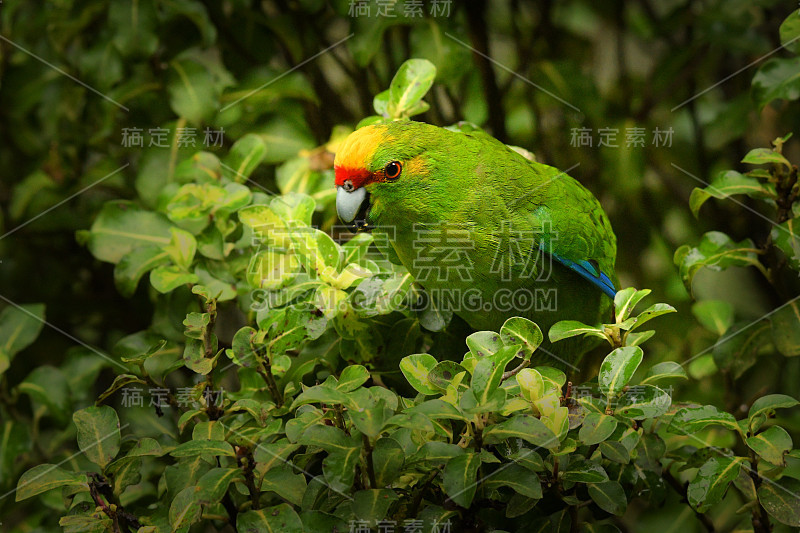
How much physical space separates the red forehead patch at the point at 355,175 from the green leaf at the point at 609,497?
0.51 meters

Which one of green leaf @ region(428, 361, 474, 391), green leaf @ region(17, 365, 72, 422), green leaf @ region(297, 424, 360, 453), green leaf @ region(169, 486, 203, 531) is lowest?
green leaf @ region(17, 365, 72, 422)

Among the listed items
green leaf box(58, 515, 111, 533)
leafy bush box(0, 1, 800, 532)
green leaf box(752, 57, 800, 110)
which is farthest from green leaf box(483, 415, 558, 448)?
green leaf box(752, 57, 800, 110)

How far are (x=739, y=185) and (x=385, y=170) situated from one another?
58cm

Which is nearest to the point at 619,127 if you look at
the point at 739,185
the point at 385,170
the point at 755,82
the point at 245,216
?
the point at 755,82

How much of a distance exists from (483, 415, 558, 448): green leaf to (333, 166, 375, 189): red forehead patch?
41cm

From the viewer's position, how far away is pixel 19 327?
1.29 metres

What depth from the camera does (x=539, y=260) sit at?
1034 millimetres

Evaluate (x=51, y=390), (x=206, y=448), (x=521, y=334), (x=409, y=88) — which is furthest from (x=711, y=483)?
(x=51, y=390)

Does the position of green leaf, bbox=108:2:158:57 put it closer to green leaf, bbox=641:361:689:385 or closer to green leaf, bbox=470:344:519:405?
green leaf, bbox=470:344:519:405

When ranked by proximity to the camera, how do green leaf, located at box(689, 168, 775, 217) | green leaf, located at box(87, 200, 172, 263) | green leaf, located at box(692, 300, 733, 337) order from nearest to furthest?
green leaf, located at box(689, 168, 775, 217)
green leaf, located at box(87, 200, 172, 263)
green leaf, located at box(692, 300, 733, 337)

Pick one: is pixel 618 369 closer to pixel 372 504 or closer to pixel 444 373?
pixel 444 373

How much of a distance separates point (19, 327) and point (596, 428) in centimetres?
112

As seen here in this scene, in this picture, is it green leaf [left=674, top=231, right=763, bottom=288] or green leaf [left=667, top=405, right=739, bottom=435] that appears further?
green leaf [left=674, top=231, right=763, bottom=288]

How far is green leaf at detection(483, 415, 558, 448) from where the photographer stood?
71 cm
